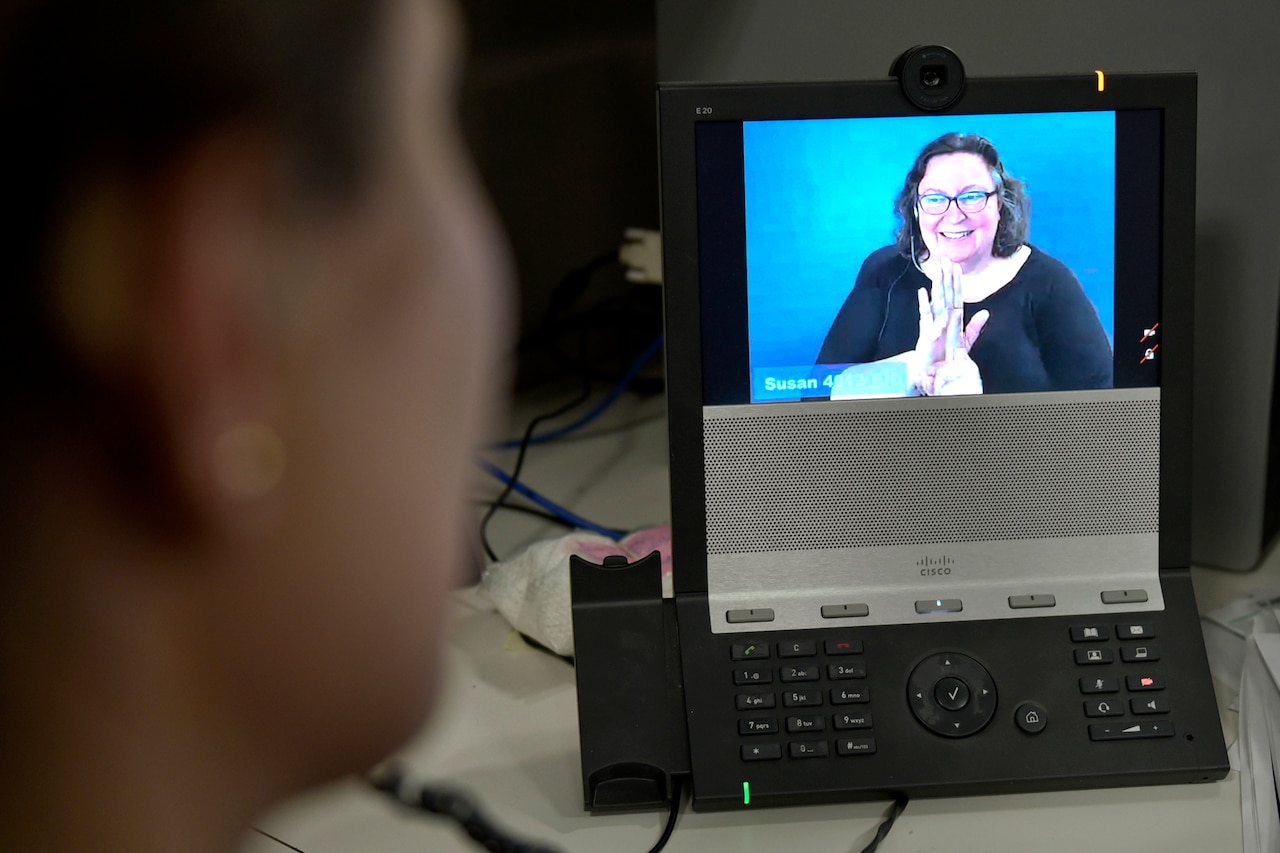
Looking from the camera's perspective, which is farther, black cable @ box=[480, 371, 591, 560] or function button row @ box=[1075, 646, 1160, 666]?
black cable @ box=[480, 371, 591, 560]

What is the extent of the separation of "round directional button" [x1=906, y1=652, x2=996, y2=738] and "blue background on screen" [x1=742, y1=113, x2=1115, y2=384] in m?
0.17

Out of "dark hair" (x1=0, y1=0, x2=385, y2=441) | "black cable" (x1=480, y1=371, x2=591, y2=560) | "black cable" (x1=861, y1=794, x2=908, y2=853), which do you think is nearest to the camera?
"dark hair" (x1=0, y1=0, x2=385, y2=441)

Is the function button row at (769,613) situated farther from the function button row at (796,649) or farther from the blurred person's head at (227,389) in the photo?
the blurred person's head at (227,389)

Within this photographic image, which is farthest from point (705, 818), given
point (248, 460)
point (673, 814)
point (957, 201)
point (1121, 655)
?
point (248, 460)

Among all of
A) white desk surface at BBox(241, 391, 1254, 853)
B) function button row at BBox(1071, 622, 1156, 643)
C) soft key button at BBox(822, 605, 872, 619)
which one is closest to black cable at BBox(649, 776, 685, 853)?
white desk surface at BBox(241, 391, 1254, 853)

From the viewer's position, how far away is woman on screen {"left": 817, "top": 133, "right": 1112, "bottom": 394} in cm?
59

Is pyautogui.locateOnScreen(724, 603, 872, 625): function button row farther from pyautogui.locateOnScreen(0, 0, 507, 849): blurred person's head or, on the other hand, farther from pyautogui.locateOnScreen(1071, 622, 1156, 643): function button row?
pyautogui.locateOnScreen(0, 0, 507, 849): blurred person's head

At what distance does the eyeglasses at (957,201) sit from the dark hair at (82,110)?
48 centimetres

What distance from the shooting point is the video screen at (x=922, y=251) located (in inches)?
23.2

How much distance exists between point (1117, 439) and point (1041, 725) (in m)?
0.16

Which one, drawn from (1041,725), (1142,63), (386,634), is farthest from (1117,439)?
(386,634)

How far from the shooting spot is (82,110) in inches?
6.0

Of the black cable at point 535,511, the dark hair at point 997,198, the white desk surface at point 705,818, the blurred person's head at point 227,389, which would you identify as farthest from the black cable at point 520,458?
the blurred person's head at point 227,389

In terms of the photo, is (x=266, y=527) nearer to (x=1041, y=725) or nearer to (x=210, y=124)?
(x=210, y=124)
